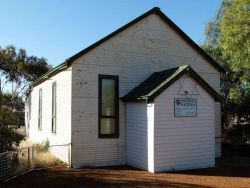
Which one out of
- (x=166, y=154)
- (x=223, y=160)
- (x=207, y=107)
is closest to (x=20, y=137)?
(x=166, y=154)

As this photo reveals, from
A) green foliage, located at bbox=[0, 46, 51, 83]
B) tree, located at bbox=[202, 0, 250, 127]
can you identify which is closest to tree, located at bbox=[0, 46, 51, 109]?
green foliage, located at bbox=[0, 46, 51, 83]

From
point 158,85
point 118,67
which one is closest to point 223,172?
point 158,85

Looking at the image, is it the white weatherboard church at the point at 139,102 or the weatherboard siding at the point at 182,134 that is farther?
the white weatherboard church at the point at 139,102

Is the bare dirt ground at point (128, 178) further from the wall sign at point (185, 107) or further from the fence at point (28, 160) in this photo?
the wall sign at point (185, 107)

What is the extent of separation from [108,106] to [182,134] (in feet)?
10.8

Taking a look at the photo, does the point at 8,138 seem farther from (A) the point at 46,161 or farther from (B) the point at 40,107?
(B) the point at 40,107

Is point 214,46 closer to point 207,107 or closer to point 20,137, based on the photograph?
point 207,107

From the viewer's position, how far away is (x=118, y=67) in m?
15.9

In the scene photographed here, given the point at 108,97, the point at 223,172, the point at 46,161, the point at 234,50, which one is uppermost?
the point at 234,50

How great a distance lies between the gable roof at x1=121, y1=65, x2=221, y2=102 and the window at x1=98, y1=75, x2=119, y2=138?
0.47m

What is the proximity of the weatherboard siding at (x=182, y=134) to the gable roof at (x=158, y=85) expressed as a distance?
0.20 metres

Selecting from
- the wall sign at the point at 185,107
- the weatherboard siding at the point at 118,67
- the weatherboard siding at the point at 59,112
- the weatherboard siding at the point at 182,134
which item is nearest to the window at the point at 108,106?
the weatherboard siding at the point at 118,67

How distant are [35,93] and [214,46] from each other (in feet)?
40.5

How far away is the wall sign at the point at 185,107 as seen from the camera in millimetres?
14227
